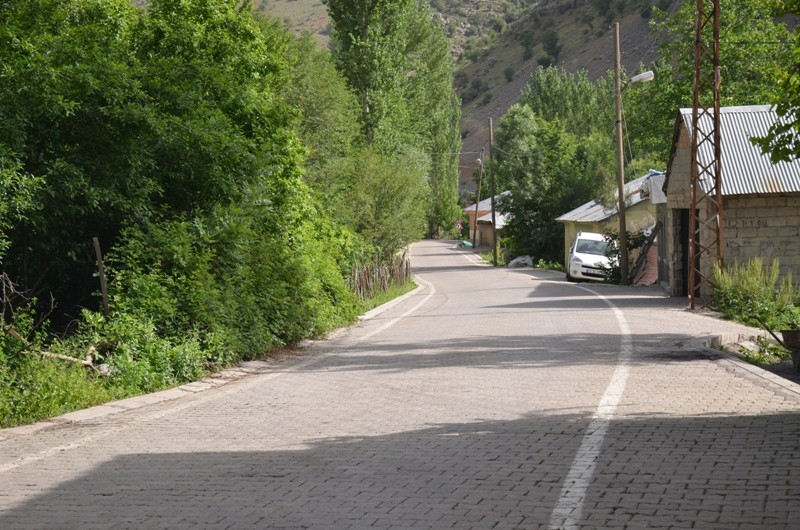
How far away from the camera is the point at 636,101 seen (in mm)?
52656

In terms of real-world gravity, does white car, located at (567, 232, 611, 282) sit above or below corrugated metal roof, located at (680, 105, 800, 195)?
below

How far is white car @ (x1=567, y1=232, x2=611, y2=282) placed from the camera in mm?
44597

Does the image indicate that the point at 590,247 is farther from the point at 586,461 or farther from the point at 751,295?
the point at 586,461

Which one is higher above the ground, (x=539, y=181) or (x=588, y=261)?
(x=539, y=181)

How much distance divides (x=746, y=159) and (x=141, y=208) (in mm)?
18502

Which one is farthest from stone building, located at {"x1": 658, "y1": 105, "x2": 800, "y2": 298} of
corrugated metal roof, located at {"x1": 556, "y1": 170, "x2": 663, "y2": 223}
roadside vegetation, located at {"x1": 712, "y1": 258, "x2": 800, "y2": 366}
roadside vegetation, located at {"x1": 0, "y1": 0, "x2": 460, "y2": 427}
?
corrugated metal roof, located at {"x1": 556, "y1": 170, "x2": 663, "y2": 223}

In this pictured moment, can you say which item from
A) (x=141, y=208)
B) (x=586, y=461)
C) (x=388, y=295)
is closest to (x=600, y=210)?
(x=388, y=295)

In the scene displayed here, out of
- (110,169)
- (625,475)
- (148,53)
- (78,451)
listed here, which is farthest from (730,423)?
(148,53)

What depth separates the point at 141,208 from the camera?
1505 centimetres

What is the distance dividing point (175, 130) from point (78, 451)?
295 inches

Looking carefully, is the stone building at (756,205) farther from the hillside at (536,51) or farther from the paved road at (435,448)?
the hillside at (536,51)

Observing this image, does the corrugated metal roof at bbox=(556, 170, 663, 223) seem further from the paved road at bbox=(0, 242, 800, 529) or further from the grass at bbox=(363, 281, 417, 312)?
the paved road at bbox=(0, 242, 800, 529)

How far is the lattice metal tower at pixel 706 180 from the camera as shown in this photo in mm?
25141

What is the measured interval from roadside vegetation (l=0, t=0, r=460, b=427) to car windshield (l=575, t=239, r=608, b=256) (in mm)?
Result: 26325
